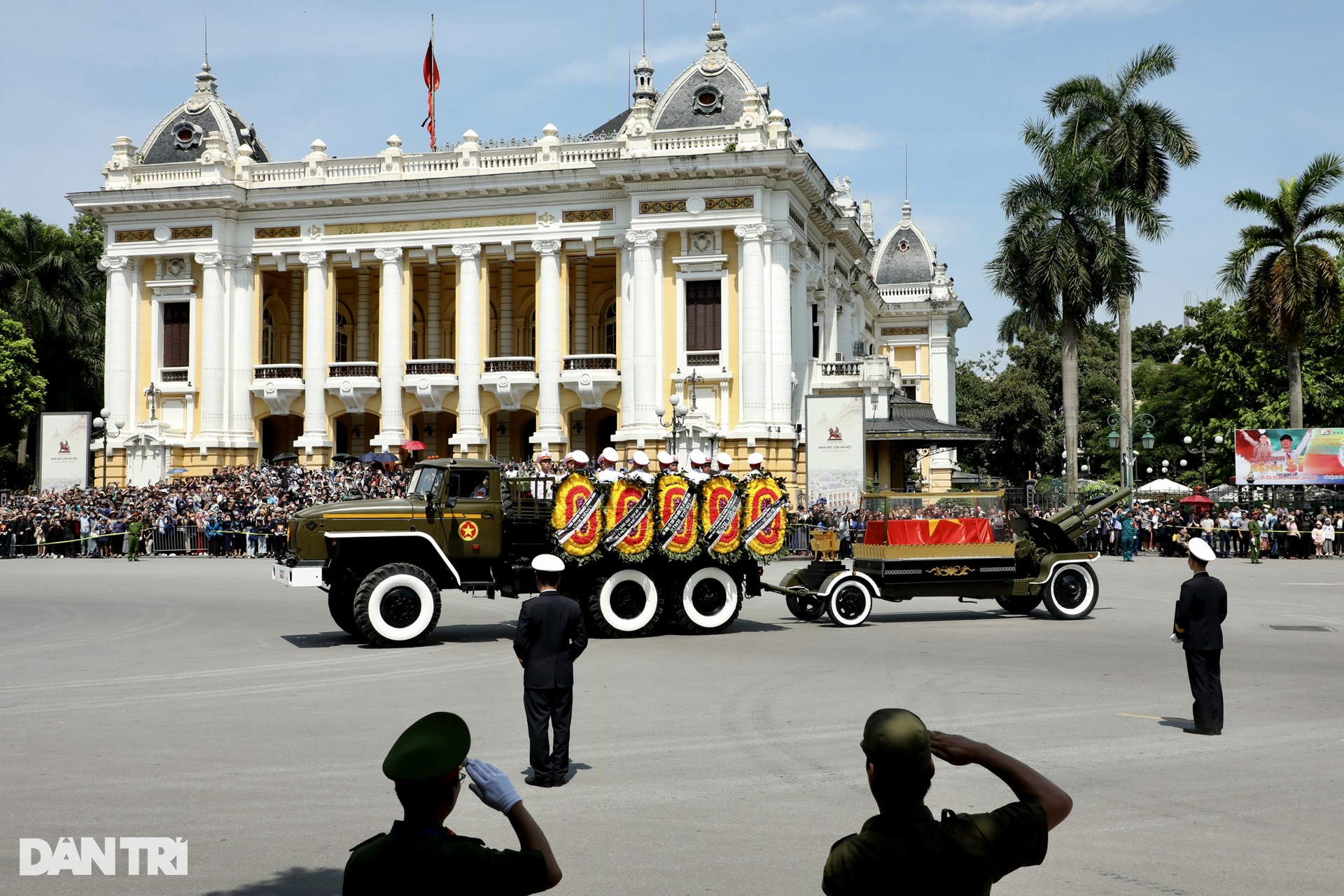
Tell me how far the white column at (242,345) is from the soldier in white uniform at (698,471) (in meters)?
35.3

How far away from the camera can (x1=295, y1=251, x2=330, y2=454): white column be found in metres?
49.2

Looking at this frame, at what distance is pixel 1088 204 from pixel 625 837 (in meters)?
39.2

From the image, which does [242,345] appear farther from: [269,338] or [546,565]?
[546,565]

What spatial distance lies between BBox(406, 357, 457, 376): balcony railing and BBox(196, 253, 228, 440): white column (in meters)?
7.44

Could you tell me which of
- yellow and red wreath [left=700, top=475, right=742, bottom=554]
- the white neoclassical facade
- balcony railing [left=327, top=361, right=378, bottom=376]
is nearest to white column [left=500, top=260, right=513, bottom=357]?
the white neoclassical facade

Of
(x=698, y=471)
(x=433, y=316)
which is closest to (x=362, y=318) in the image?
(x=433, y=316)

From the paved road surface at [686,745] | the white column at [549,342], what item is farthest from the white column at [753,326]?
the paved road surface at [686,745]

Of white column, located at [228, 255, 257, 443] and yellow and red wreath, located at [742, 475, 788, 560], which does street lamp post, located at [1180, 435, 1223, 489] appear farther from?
yellow and red wreath, located at [742, 475, 788, 560]

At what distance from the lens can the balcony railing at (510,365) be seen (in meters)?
48.5

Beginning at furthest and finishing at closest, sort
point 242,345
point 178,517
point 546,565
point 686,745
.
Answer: point 242,345 → point 178,517 → point 686,745 → point 546,565

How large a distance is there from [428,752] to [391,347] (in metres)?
47.1

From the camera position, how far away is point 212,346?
49281 mm

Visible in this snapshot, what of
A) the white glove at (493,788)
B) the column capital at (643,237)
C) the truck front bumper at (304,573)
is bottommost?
the truck front bumper at (304,573)

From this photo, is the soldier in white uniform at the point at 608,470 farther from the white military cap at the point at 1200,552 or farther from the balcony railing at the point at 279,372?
the balcony railing at the point at 279,372
